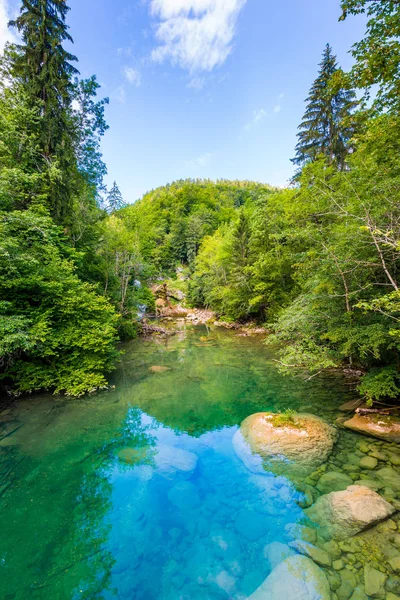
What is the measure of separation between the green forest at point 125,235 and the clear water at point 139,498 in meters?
1.60

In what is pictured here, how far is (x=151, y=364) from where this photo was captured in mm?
12156

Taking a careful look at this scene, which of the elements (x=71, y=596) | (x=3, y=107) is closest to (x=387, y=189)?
(x=71, y=596)

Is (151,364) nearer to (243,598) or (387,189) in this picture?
(243,598)

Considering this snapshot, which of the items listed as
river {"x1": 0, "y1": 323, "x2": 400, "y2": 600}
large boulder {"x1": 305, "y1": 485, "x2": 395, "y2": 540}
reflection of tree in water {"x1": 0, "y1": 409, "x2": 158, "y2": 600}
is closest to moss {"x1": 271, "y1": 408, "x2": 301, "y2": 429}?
river {"x1": 0, "y1": 323, "x2": 400, "y2": 600}

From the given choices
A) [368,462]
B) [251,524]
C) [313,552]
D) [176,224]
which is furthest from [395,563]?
[176,224]

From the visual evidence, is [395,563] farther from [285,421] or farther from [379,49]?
[379,49]

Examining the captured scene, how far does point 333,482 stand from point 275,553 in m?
1.71

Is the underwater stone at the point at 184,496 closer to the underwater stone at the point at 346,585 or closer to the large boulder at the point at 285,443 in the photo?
the large boulder at the point at 285,443

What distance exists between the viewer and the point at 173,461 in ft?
17.7

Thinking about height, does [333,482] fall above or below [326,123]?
below

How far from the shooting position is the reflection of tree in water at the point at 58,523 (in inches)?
120

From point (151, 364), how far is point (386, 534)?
397 inches

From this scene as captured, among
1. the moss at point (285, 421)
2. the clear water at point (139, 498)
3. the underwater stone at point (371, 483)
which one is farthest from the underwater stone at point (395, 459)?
the clear water at point (139, 498)

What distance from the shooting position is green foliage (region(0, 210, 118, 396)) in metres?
7.05
